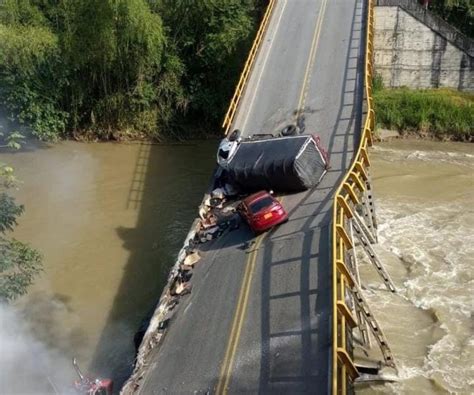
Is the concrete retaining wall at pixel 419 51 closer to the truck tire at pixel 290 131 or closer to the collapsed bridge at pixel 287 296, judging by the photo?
the collapsed bridge at pixel 287 296

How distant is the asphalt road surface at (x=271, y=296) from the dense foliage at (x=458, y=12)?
42.4 ft

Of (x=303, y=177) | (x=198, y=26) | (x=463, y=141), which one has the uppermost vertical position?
(x=198, y=26)

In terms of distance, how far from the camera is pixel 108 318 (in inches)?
768

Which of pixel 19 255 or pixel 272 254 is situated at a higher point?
pixel 19 255

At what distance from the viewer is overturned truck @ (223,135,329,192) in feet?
64.2

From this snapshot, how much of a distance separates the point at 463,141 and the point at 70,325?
20807mm

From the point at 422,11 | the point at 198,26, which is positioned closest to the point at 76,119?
the point at 198,26

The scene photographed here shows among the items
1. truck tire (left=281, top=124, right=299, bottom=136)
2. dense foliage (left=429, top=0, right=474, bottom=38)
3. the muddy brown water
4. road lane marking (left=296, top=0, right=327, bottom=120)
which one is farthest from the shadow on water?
dense foliage (left=429, top=0, right=474, bottom=38)

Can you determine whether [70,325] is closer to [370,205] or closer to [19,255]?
[19,255]

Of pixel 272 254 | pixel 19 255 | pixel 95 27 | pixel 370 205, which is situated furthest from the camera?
pixel 95 27

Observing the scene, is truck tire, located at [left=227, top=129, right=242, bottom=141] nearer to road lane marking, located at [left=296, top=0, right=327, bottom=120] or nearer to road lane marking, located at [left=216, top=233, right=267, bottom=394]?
road lane marking, located at [left=296, top=0, right=327, bottom=120]

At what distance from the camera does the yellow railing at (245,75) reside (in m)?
24.3

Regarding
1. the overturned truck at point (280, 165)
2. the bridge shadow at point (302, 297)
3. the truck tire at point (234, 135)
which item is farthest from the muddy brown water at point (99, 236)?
the bridge shadow at point (302, 297)

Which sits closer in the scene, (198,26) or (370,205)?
(370,205)
